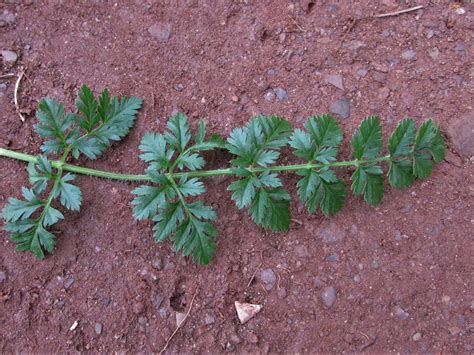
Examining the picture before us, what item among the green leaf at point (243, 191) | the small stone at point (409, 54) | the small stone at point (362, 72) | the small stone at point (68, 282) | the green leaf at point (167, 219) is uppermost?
the small stone at point (409, 54)

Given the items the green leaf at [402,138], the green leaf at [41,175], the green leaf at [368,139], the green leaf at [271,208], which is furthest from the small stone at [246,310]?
the green leaf at [41,175]

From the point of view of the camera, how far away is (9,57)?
141 inches

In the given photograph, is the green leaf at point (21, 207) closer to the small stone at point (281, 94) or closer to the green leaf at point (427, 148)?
the small stone at point (281, 94)

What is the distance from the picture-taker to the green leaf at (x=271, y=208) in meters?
3.14

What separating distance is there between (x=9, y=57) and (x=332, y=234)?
7.95 feet

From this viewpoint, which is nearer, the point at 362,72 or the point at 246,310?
the point at 246,310

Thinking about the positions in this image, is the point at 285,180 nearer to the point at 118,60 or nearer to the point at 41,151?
the point at 118,60

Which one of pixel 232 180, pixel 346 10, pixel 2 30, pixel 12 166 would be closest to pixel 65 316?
pixel 12 166

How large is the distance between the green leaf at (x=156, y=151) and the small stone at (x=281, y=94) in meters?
0.82

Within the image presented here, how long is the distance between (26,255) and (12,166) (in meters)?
0.58

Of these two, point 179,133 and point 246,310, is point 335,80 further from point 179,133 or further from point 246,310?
point 246,310

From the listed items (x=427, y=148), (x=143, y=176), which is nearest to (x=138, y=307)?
(x=143, y=176)

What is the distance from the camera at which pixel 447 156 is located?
3.38 meters

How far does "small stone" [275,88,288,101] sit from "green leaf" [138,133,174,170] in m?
0.82
